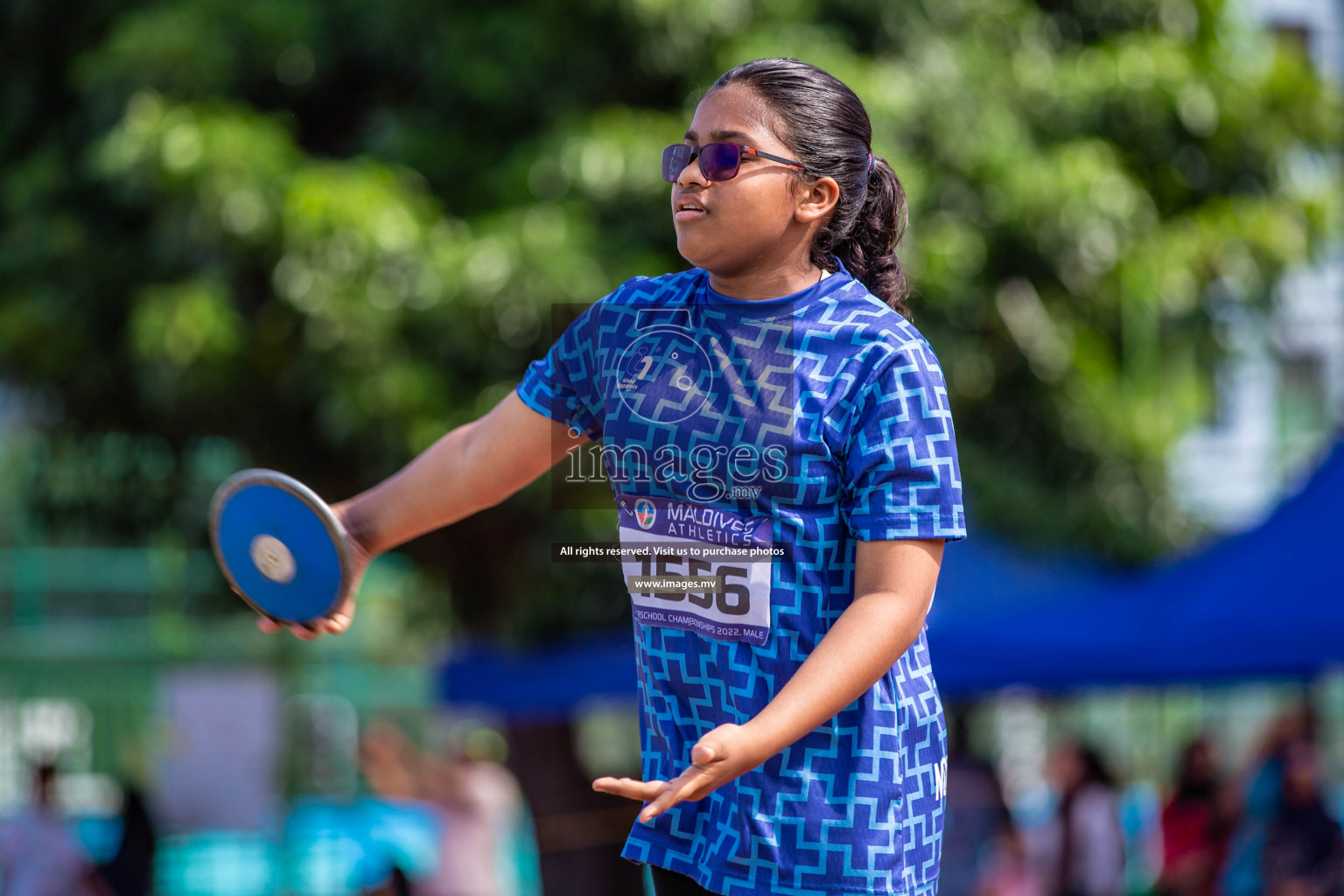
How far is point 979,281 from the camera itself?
728cm

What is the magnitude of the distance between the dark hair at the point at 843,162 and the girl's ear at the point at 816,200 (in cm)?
1

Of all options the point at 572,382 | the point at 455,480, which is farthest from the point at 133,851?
the point at 572,382

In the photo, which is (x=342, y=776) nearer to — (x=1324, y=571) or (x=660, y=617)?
(x=1324, y=571)

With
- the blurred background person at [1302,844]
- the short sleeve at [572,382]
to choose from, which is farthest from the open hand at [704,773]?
the blurred background person at [1302,844]

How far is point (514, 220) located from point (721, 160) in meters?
4.66

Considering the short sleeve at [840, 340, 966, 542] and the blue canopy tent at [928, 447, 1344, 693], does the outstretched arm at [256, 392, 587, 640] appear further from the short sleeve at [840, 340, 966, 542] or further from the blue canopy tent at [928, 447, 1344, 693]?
the blue canopy tent at [928, 447, 1344, 693]

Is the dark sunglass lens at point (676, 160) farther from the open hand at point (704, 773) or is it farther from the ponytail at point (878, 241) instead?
the open hand at point (704, 773)

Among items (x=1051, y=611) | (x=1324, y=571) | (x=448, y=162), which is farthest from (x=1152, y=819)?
(x=448, y=162)

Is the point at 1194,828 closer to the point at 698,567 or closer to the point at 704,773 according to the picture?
the point at 698,567

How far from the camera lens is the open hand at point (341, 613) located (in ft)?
6.62

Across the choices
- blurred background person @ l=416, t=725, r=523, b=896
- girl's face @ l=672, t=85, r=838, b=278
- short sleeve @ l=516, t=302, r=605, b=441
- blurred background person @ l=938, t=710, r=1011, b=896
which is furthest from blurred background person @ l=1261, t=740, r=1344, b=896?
girl's face @ l=672, t=85, r=838, b=278

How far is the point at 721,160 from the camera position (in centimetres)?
183

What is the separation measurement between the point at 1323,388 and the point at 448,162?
1377 centimetres

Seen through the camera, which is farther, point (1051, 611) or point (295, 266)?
point (1051, 611)
